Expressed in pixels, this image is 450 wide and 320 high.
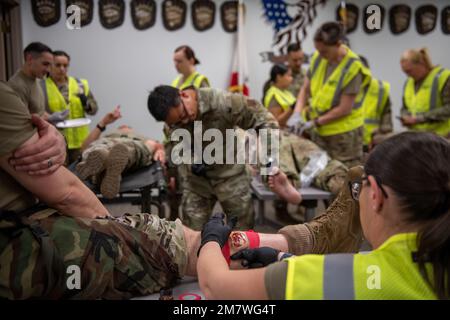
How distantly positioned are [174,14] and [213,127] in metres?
3.10

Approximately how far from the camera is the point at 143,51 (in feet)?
16.8

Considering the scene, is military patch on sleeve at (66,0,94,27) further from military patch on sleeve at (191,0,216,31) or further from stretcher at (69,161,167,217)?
stretcher at (69,161,167,217)

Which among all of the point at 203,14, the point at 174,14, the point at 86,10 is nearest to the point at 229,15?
the point at 203,14

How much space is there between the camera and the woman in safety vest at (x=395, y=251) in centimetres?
85

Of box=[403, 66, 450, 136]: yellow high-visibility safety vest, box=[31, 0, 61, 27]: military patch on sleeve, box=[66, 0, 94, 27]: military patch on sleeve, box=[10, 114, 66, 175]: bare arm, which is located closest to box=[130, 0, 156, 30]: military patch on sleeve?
box=[66, 0, 94, 27]: military patch on sleeve

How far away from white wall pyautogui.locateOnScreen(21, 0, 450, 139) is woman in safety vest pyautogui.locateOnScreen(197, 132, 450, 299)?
4.45 m

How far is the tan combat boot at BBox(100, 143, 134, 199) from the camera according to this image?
238 cm

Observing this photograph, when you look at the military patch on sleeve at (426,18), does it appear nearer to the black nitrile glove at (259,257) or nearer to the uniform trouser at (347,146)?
the uniform trouser at (347,146)

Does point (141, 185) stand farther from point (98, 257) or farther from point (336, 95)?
point (336, 95)

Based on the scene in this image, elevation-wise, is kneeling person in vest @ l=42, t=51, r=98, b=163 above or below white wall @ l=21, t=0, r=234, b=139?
below
